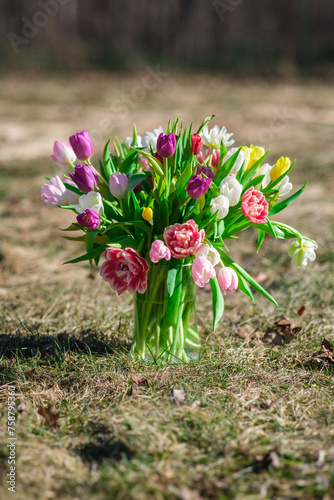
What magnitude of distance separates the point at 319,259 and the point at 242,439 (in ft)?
6.17

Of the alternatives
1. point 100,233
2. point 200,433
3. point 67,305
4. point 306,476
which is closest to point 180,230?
point 100,233

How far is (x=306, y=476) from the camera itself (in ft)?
4.41

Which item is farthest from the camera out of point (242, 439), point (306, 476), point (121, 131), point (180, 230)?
point (121, 131)

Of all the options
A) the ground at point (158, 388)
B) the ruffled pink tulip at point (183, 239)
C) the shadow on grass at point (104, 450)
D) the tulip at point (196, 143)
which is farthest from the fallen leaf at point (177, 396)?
the tulip at point (196, 143)

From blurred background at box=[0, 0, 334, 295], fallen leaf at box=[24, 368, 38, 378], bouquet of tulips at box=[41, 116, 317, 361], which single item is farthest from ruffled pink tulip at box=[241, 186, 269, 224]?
blurred background at box=[0, 0, 334, 295]

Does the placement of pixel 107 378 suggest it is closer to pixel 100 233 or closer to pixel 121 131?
pixel 100 233

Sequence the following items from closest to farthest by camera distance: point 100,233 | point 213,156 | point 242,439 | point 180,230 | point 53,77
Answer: point 242,439 → point 180,230 → point 100,233 → point 213,156 → point 53,77

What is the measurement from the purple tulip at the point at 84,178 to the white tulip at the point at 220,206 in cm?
40

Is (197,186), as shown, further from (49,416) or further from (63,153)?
(49,416)

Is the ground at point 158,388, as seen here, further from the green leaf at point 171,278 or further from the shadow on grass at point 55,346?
the green leaf at point 171,278

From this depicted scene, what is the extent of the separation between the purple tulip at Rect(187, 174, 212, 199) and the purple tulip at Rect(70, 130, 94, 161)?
1.30ft

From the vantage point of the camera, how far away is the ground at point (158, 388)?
135 centimetres

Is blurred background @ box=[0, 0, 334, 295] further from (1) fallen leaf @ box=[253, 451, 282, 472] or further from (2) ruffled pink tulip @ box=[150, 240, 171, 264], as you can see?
(1) fallen leaf @ box=[253, 451, 282, 472]

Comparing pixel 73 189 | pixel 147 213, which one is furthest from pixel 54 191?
pixel 147 213
